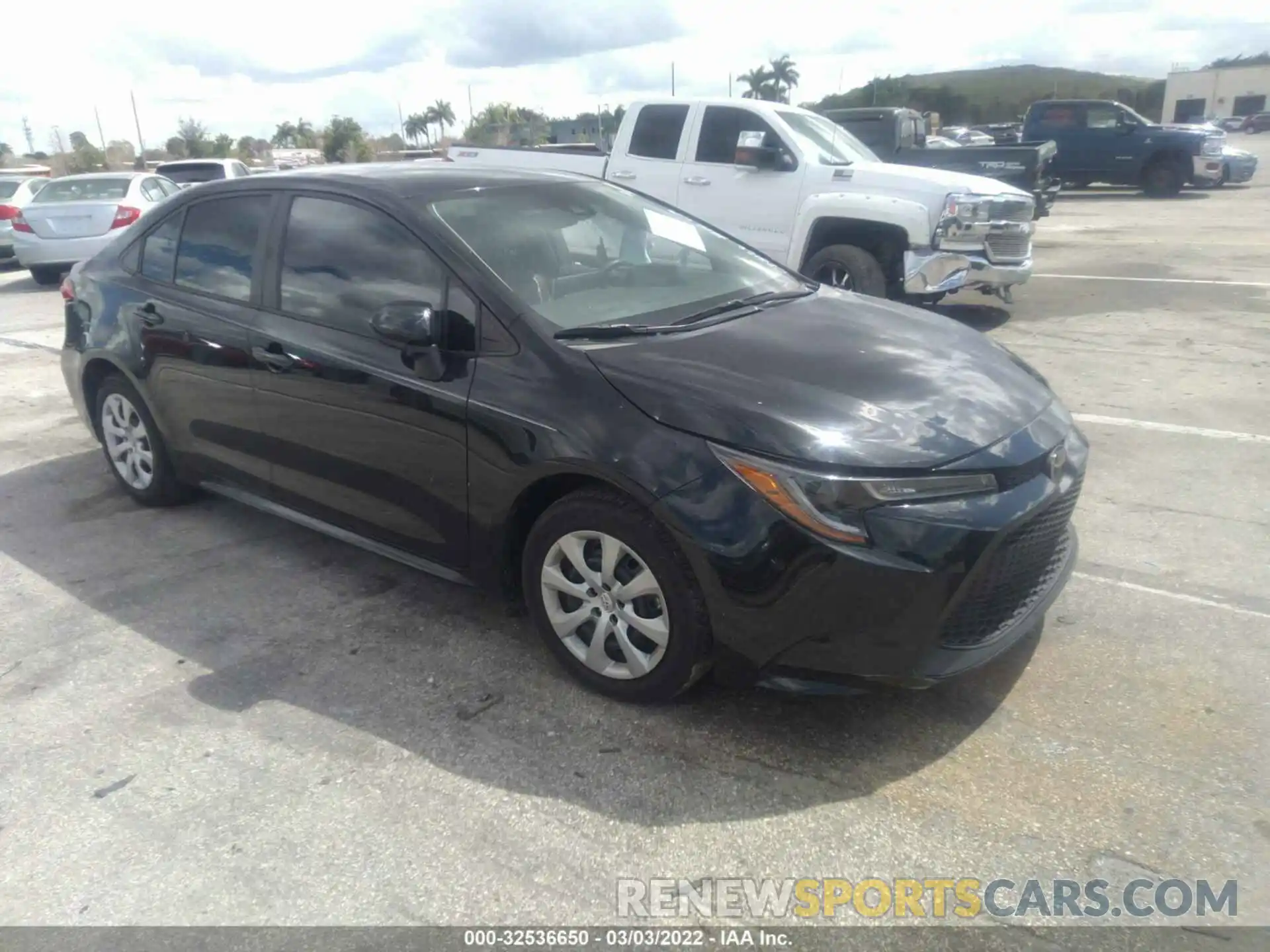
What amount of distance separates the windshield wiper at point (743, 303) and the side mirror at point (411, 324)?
84 centimetres

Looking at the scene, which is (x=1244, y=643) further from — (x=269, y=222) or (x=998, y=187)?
(x=998, y=187)

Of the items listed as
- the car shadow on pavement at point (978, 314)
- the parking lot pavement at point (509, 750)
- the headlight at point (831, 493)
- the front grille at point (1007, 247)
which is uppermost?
the headlight at point (831, 493)

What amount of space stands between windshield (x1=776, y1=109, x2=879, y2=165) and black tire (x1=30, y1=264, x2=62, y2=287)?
10564 mm

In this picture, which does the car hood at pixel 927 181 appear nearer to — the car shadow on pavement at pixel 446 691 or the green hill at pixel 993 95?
the car shadow on pavement at pixel 446 691

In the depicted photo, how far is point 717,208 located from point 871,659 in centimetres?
745

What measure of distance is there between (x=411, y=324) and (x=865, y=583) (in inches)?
68.6

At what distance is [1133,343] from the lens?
855 centimetres

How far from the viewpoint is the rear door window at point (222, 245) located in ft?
14.6

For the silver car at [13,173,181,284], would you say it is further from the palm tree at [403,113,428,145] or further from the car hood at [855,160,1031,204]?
the palm tree at [403,113,428,145]

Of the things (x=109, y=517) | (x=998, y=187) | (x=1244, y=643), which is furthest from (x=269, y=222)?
(x=998, y=187)

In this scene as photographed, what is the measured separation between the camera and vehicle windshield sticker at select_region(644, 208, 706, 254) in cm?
447

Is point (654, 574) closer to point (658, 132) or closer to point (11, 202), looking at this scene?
point (658, 132)

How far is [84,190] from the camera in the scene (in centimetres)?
1455

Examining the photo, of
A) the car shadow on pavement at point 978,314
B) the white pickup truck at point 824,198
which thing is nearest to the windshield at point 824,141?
the white pickup truck at point 824,198
